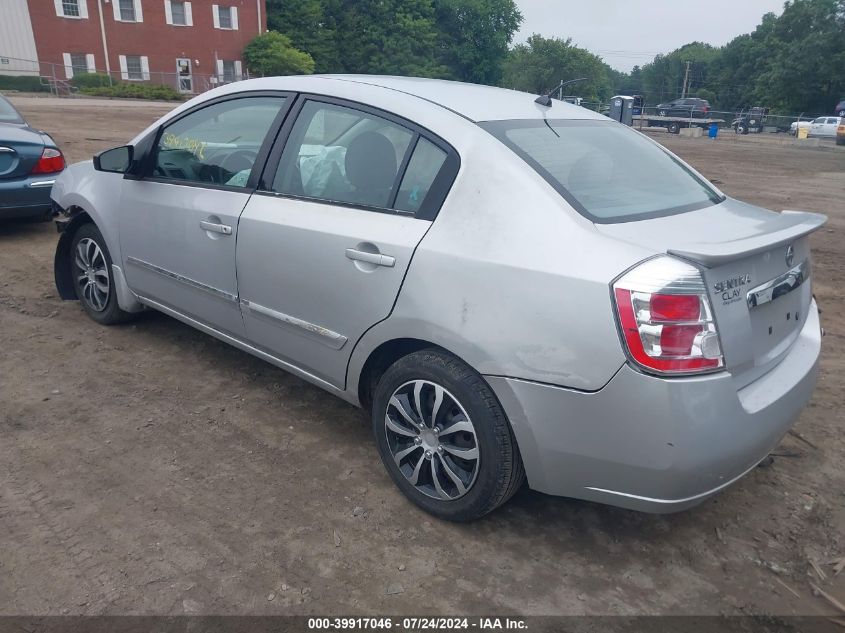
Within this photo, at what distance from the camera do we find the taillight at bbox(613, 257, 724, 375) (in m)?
2.20

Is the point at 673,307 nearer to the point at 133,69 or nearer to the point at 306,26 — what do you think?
the point at 133,69

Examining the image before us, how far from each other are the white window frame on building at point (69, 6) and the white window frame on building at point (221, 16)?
7978 mm

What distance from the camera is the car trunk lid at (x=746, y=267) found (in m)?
2.29

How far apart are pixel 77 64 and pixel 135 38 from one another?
392cm

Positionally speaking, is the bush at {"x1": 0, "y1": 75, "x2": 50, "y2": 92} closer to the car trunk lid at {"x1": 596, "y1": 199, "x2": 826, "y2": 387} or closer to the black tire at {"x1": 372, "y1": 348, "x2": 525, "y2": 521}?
the black tire at {"x1": 372, "y1": 348, "x2": 525, "y2": 521}

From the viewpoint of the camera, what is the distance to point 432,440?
2.79 metres

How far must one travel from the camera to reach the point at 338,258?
9.68 feet

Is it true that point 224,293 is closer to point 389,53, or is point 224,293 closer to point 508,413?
point 508,413

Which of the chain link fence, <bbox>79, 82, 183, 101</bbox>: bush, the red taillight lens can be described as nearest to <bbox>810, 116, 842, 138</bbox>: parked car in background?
<bbox>79, 82, 183, 101</bbox>: bush

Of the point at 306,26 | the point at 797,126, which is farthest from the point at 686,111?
the point at 306,26

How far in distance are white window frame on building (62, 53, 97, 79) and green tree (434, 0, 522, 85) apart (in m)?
34.9

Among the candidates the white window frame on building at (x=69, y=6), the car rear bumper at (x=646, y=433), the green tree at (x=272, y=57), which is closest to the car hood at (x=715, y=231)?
the car rear bumper at (x=646, y=433)

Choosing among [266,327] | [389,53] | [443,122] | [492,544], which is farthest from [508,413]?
[389,53]

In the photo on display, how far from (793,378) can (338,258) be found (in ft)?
6.21
